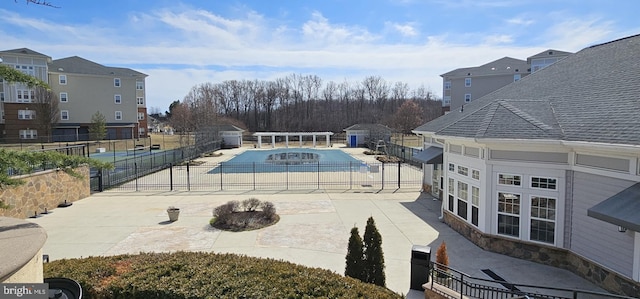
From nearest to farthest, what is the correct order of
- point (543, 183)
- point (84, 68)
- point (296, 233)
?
point (543, 183)
point (296, 233)
point (84, 68)

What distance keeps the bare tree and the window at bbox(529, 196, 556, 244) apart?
5813 cm

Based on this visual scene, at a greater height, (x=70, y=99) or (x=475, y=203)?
(x=70, y=99)

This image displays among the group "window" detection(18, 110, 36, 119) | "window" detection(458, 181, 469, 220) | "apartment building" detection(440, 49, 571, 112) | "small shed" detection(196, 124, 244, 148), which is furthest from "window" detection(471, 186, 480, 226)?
"window" detection(18, 110, 36, 119)

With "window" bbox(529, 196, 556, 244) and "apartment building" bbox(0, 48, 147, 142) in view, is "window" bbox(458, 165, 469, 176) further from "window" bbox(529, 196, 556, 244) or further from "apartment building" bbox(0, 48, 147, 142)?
"apartment building" bbox(0, 48, 147, 142)

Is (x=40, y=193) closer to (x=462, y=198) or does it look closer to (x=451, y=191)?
(x=451, y=191)

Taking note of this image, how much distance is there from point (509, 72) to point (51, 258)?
53193mm

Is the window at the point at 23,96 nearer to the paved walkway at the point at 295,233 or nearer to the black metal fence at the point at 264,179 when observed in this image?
the black metal fence at the point at 264,179

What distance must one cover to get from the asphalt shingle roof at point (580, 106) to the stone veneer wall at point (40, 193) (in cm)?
1618

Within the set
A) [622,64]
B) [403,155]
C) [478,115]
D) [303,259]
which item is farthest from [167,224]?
[403,155]

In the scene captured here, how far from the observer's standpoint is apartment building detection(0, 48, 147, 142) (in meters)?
49.3

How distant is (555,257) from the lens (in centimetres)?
972

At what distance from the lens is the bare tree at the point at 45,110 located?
164 feet

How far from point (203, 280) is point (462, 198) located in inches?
378

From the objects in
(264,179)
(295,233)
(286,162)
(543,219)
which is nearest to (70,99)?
(286,162)
